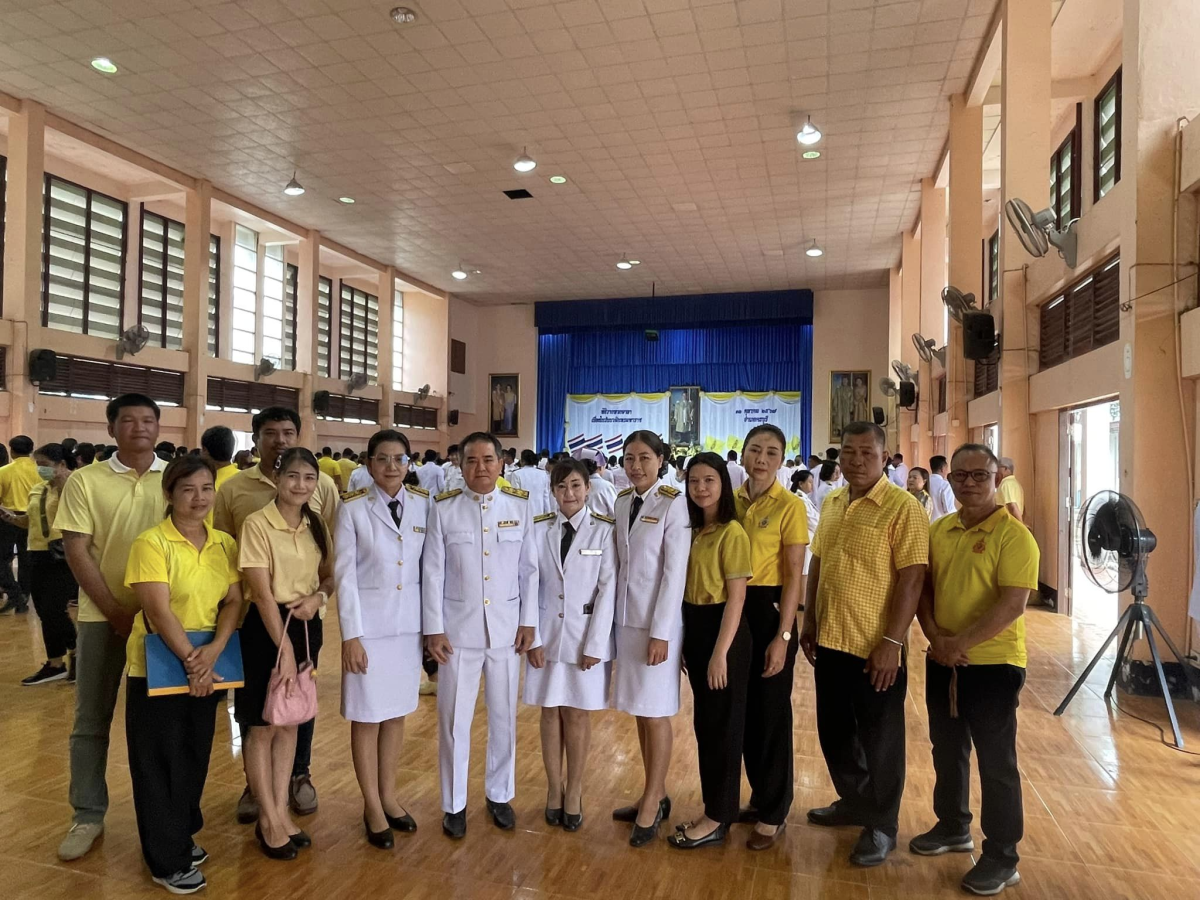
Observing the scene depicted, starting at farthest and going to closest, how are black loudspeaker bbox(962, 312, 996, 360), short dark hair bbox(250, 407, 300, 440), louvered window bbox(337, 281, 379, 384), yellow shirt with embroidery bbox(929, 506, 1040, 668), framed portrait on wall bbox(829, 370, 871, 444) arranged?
framed portrait on wall bbox(829, 370, 871, 444), louvered window bbox(337, 281, 379, 384), black loudspeaker bbox(962, 312, 996, 360), short dark hair bbox(250, 407, 300, 440), yellow shirt with embroidery bbox(929, 506, 1040, 668)

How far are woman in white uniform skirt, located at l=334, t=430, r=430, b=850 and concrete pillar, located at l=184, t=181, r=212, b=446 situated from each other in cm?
994

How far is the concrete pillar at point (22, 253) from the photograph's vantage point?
357 inches

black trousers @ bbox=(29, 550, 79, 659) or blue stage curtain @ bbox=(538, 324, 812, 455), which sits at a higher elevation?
blue stage curtain @ bbox=(538, 324, 812, 455)

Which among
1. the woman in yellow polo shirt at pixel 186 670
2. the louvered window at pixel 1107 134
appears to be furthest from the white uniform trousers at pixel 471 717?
the louvered window at pixel 1107 134

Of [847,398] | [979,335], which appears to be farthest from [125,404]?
[847,398]

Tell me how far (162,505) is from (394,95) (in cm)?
701

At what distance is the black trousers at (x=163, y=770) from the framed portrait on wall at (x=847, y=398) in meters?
16.6

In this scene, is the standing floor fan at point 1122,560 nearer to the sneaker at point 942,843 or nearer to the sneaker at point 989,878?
the sneaker at point 942,843

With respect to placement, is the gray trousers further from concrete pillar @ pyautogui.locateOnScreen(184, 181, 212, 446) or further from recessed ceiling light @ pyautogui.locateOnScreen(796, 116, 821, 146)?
concrete pillar @ pyautogui.locateOnScreen(184, 181, 212, 446)

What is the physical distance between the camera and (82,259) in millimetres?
11320

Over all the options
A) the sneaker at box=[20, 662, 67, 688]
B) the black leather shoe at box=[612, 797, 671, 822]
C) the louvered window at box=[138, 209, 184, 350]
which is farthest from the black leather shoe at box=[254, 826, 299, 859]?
the louvered window at box=[138, 209, 184, 350]

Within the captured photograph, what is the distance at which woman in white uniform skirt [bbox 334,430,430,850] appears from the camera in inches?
116

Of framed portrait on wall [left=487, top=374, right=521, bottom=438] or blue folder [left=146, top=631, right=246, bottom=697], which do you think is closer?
blue folder [left=146, top=631, right=246, bottom=697]

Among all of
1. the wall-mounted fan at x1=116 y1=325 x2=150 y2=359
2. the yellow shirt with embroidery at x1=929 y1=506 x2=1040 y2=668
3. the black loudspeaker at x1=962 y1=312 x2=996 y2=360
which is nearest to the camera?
the yellow shirt with embroidery at x1=929 y1=506 x2=1040 y2=668
